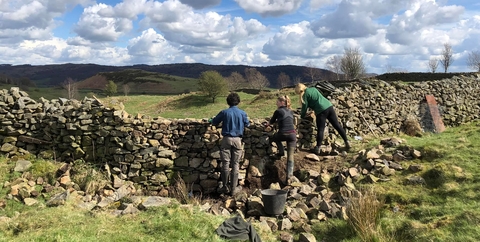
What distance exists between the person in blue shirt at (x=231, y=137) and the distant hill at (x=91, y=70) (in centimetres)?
12965

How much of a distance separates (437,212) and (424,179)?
138cm

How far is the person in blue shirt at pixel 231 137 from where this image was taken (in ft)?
26.1

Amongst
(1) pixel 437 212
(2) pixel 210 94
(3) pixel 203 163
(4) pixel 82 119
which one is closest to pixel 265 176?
(3) pixel 203 163

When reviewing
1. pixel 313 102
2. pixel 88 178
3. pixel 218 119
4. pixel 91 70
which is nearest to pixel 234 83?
pixel 313 102

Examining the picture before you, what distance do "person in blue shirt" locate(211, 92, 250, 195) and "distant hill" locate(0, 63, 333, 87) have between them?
5104 inches

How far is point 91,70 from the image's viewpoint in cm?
17450

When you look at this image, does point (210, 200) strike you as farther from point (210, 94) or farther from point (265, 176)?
point (210, 94)

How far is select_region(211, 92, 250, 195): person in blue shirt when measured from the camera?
7953 mm

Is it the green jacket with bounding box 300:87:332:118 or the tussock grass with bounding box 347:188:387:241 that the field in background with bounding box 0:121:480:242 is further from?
the green jacket with bounding box 300:87:332:118

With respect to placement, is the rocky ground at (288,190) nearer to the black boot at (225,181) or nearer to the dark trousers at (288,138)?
the black boot at (225,181)

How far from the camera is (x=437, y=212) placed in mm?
5914

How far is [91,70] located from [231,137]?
18260 cm

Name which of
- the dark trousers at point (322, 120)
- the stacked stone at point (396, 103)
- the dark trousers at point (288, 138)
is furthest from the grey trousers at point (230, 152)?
the stacked stone at point (396, 103)

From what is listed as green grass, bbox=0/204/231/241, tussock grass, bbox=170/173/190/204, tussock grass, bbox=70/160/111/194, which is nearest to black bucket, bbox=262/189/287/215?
green grass, bbox=0/204/231/241
